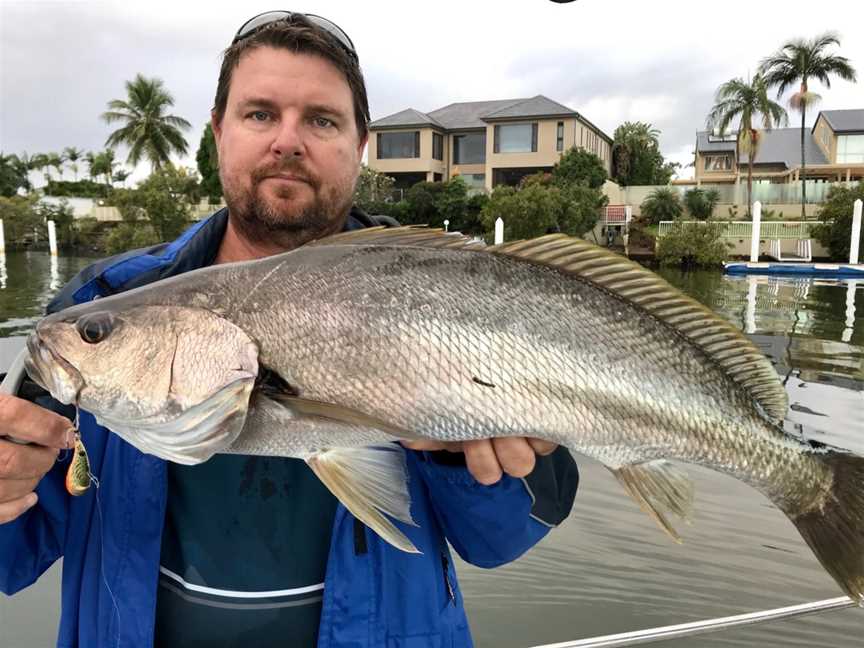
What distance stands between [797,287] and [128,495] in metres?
24.0

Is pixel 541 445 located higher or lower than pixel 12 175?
lower

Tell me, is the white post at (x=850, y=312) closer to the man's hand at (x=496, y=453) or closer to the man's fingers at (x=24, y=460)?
the man's hand at (x=496, y=453)

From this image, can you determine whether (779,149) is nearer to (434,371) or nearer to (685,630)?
(685,630)

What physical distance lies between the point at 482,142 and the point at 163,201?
70.9ft

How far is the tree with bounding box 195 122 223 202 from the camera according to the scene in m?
41.9

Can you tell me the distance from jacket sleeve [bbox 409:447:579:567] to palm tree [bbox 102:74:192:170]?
5318 centimetres

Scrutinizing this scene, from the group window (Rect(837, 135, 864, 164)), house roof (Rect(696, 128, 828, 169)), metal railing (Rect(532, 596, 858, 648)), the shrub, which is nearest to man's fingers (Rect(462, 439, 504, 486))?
metal railing (Rect(532, 596, 858, 648))

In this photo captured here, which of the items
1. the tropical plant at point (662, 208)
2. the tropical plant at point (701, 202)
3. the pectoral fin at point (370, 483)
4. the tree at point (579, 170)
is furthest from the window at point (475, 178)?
the pectoral fin at point (370, 483)

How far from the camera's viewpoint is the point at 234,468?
1.81 metres

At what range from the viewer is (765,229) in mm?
31047

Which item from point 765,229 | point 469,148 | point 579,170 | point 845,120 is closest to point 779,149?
point 845,120

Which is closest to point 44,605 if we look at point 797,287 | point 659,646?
point 659,646

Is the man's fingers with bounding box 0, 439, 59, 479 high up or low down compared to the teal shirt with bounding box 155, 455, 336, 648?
up

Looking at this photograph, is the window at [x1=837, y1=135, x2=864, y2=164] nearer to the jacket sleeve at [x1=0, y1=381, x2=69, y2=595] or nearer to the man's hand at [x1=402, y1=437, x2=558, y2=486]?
the man's hand at [x1=402, y1=437, x2=558, y2=486]
